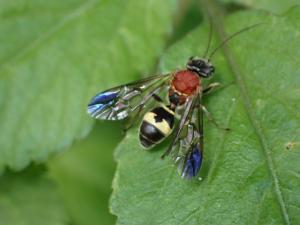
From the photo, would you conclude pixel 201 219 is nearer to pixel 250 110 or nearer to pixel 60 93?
pixel 250 110

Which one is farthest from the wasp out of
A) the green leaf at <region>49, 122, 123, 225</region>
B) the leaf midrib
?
the green leaf at <region>49, 122, 123, 225</region>

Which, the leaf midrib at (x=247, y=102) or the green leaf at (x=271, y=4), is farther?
the green leaf at (x=271, y=4)

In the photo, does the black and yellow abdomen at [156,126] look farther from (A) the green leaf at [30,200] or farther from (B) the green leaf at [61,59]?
(A) the green leaf at [30,200]

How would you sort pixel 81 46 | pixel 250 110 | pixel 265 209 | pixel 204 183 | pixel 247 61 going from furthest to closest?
pixel 81 46, pixel 247 61, pixel 250 110, pixel 204 183, pixel 265 209

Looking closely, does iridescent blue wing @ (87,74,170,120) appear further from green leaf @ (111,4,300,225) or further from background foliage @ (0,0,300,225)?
green leaf @ (111,4,300,225)

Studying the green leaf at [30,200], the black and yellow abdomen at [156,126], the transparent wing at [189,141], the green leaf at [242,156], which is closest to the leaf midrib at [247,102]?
the green leaf at [242,156]

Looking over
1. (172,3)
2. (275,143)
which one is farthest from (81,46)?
(275,143)

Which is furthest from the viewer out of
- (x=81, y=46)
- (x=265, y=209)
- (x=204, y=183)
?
(x=81, y=46)
